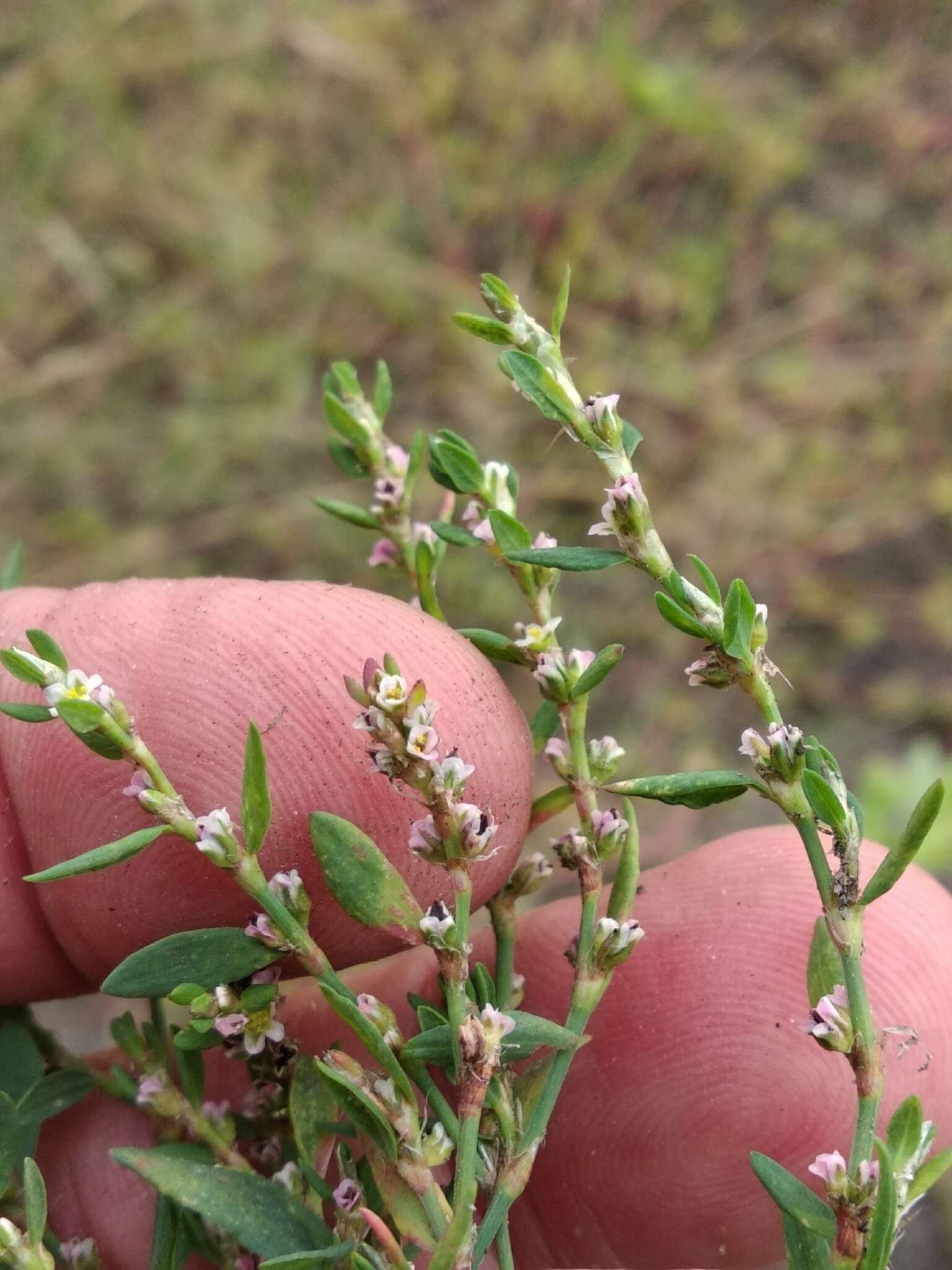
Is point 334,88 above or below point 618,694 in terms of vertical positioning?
above

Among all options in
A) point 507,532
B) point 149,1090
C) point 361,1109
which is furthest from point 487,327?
point 149,1090

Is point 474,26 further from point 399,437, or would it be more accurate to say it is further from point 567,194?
point 399,437

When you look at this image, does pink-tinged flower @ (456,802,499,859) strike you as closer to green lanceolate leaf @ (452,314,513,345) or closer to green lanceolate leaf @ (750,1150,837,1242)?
green lanceolate leaf @ (750,1150,837,1242)

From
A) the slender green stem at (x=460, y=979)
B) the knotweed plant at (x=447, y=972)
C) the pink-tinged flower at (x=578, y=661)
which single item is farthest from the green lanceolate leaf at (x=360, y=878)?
the pink-tinged flower at (x=578, y=661)

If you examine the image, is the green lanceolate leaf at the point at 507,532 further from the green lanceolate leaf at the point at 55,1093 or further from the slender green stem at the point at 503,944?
the green lanceolate leaf at the point at 55,1093

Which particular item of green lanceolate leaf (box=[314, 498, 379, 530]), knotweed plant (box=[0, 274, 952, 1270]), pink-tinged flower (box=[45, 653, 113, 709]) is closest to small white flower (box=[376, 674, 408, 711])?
knotweed plant (box=[0, 274, 952, 1270])

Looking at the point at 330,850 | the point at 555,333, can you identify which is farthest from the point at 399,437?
the point at 330,850

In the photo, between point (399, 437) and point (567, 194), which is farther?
point (567, 194)
